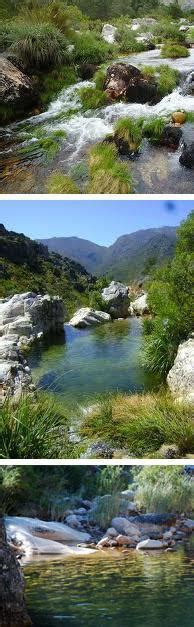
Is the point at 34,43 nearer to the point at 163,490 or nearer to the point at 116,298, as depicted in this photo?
the point at 116,298

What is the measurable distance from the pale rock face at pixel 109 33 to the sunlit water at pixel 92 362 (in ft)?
25.8

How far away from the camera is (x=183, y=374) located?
21.3ft

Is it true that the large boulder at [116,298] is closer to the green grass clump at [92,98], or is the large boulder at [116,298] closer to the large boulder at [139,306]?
the large boulder at [139,306]

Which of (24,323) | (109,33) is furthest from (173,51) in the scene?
(24,323)

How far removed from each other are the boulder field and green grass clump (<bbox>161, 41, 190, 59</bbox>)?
7834 mm

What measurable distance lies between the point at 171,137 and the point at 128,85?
73.7 inches

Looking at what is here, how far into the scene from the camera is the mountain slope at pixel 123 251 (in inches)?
271

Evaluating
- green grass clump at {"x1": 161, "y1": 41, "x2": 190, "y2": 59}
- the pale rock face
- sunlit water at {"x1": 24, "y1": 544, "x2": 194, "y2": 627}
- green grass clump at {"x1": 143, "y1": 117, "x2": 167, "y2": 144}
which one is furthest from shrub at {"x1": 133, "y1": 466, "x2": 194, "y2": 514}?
the pale rock face

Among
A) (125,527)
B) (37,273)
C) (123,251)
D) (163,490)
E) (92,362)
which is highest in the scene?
(123,251)

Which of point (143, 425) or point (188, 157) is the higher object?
point (188, 157)

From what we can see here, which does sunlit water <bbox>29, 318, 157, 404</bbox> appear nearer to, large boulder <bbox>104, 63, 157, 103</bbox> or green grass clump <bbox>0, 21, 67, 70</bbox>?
large boulder <bbox>104, 63, 157, 103</bbox>

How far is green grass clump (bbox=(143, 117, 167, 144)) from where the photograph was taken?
915cm

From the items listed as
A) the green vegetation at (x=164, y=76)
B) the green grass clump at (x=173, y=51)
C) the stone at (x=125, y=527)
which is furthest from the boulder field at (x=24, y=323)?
the green grass clump at (x=173, y=51)

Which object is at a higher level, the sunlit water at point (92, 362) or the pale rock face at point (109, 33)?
the pale rock face at point (109, 33)
